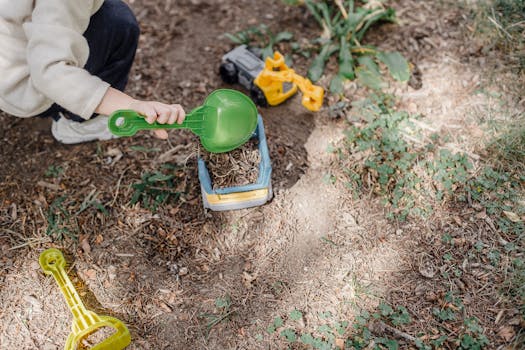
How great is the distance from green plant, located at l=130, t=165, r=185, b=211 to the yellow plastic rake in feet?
1.46

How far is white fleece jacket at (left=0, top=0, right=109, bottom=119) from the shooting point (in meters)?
1.64

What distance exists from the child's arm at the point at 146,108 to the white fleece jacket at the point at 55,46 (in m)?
0.03

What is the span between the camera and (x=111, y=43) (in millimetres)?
2182

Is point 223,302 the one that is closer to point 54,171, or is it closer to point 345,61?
point 54,171

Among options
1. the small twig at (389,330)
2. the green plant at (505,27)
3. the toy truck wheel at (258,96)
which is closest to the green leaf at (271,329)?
the small twig at (389,330)

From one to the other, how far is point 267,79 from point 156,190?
0.78 meters

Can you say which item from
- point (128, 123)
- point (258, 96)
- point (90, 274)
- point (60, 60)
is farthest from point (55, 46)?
point (258, 96)

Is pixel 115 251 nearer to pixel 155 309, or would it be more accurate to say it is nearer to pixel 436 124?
pixel 155 309

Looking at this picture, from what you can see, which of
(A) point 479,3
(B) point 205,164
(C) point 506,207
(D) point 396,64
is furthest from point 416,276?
(A) point 479,3

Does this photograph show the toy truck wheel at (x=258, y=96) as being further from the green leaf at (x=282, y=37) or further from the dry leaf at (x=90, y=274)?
the dry leaf at (x=90, y=274)

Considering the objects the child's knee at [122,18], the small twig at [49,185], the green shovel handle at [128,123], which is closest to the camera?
the green shovel handle at [128,123]

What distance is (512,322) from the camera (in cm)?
179

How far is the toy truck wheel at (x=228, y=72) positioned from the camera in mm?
2543

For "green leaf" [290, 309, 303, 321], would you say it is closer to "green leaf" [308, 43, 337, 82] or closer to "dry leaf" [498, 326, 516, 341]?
"dry leaf" [498, 326, 516, 341]
